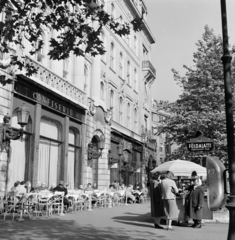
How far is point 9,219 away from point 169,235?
552 cm

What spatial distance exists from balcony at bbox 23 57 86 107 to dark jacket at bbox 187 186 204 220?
A: 8.64 m

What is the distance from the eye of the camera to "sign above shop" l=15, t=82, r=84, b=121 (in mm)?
16250

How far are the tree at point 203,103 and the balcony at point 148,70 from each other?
13.7 metres

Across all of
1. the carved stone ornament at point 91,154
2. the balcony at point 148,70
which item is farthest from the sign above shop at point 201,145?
the balcony at point 148,70

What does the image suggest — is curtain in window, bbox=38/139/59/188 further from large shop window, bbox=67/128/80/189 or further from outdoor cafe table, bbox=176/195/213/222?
outdoor cafe table, bbox=176/195/213/222

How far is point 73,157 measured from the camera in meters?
22.0

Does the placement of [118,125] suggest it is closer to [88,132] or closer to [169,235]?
[88,132]

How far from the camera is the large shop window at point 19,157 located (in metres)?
15.7

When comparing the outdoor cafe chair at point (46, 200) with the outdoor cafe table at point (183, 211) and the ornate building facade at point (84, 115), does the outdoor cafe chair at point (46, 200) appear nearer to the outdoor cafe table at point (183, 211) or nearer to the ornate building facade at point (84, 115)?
the ornate building facade at point (84, 115)

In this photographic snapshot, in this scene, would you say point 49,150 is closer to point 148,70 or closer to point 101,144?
point 101,144

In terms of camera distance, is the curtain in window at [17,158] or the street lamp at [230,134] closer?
the street lamp at [230,134]

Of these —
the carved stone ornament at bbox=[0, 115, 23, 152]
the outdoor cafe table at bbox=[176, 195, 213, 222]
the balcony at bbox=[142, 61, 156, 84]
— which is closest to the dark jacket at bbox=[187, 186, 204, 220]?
the outdoor cafe table at bbox=[176, 195, 213, 222]

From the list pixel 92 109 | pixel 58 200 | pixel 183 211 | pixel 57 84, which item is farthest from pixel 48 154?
pixel 183 211

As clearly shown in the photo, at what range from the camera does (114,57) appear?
99.6 feet
